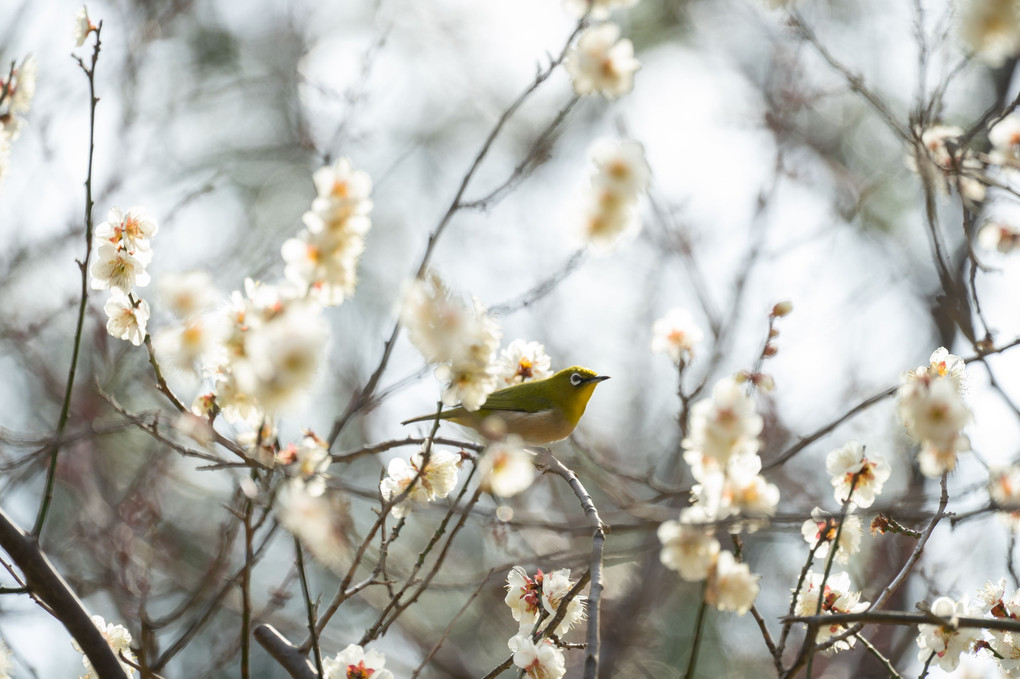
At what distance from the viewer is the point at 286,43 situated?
935cm

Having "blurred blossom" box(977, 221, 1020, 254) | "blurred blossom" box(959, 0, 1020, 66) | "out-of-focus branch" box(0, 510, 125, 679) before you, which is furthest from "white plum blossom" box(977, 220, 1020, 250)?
"out-of-focus branch" box(0, 510, 125, 679)

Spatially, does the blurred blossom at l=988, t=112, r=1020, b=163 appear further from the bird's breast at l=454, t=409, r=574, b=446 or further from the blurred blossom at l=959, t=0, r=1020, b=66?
the bird's breast at l=454, t=409, r=574, b=446

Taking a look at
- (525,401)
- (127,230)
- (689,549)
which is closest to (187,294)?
(127,230)

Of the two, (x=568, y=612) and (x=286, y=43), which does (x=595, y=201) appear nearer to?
(x=568, y=612)

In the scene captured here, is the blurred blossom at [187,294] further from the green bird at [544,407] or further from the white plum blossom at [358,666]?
the green bird at [544,407]

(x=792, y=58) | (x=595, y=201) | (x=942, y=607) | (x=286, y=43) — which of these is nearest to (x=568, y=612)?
(x=942, y=607)

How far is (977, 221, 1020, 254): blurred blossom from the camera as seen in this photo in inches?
142

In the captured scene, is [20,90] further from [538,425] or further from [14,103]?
[538,425]

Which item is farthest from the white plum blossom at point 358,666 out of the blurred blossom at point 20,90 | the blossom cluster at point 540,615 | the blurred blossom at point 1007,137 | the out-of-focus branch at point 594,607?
the blurred blossom at point 1007,137

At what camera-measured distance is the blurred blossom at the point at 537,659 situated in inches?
88.0

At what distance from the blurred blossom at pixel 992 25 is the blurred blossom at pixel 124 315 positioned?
2.63 meters

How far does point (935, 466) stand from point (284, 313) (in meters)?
1.51

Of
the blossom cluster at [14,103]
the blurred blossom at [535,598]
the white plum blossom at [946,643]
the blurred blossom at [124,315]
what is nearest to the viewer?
the white plum blossom at [946,643]

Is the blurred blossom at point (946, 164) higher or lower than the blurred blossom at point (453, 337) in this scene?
higher
